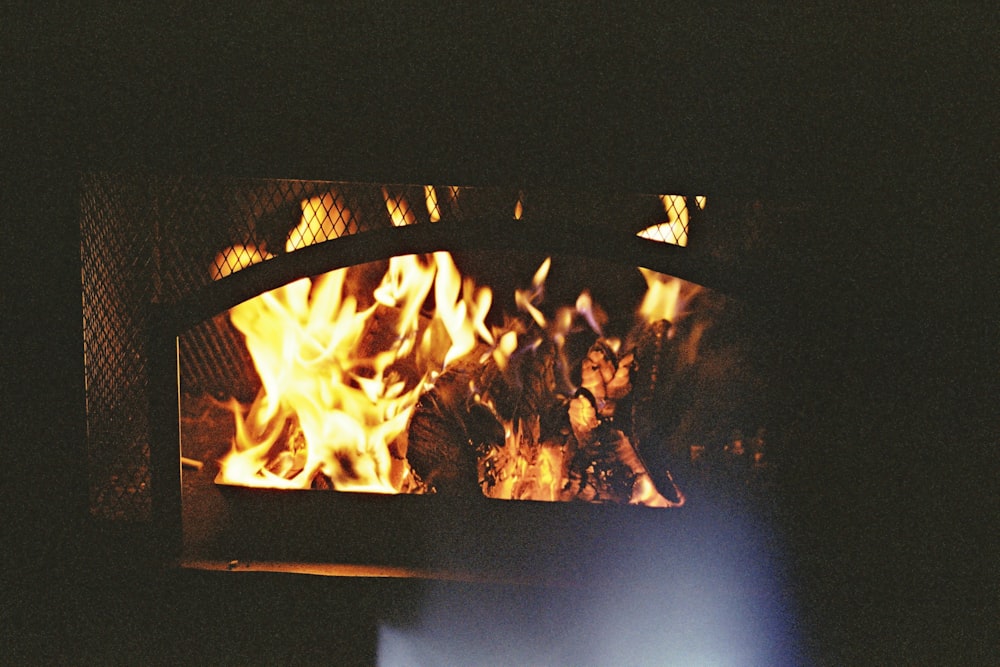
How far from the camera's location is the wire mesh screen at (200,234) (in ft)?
4.99

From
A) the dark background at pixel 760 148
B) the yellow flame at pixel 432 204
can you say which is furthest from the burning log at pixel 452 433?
the dark background at pixel 760 148

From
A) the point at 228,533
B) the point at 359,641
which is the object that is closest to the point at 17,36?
the point at 228,533

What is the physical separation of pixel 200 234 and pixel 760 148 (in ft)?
3.02

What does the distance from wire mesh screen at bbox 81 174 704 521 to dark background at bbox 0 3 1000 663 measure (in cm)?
7

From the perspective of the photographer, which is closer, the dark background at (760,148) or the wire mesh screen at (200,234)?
the dark background at (760,148)

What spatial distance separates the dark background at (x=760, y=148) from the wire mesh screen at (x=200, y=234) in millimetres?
74

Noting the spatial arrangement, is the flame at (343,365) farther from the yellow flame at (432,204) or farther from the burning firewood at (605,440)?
the burning firewood at (605,440)

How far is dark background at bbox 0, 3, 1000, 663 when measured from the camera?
136cm

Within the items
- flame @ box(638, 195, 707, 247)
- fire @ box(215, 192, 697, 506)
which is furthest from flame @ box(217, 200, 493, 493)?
flame @ box(638, 195, 707, 247)

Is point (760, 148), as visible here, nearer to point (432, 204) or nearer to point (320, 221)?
point (432, 204)

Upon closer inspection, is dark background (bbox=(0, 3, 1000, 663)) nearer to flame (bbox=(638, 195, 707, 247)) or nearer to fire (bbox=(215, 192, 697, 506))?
flame (bbox=(638, 195, 707, 247))

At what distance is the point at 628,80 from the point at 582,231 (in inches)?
9.3

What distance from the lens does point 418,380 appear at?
62.6 inches

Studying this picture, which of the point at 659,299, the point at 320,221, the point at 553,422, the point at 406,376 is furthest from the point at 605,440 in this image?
the point at 320,221
